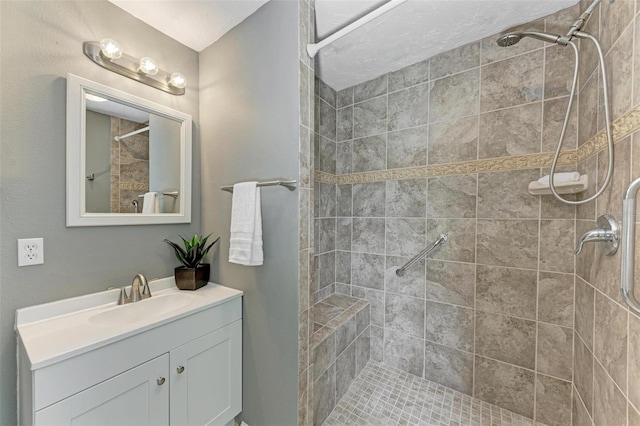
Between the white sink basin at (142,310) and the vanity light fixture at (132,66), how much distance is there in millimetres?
1285

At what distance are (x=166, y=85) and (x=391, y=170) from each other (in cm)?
171

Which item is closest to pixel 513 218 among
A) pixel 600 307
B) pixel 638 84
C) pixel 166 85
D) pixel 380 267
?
pixel 600 307

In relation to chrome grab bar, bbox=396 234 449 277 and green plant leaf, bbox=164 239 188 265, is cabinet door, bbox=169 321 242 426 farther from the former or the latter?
chrome grab bar, bbox=396 234 449 277

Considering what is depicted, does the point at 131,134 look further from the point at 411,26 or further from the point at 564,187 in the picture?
the point at 564,187

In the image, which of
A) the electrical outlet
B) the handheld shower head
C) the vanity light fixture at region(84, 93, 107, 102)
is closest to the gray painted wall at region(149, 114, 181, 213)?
the vanity light fixture at region(84, 93, 107, 102)

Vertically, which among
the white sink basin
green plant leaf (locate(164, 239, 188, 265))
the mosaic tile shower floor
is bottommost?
the mosaic tile shower floor

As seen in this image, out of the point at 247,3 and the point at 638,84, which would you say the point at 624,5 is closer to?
the point at 638,84

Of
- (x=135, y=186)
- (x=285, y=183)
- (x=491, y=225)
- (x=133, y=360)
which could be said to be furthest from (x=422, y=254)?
(x=135, y=186)

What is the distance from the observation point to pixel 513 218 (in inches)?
57.4

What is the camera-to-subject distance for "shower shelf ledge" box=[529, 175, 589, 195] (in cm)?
115

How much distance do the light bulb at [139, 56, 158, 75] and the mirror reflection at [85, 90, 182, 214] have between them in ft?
0.75

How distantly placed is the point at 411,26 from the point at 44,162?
2107 millimetres

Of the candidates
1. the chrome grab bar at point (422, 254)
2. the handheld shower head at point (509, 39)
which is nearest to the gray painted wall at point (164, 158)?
the chrome grab bar at point (422, 254)

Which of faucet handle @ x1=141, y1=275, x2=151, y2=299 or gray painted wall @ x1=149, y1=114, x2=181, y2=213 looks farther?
gray painted wall @ x1=149, y1=114, x2=181, y2=213
